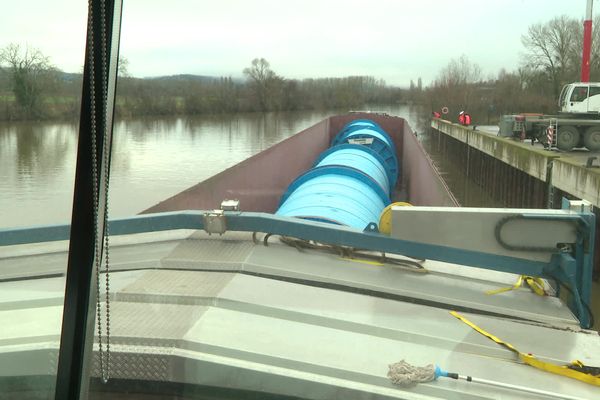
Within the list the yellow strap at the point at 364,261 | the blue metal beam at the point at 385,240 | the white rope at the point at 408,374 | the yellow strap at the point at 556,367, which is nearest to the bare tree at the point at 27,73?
the white rope at the point at 408,374

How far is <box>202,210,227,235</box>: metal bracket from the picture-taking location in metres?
3.12

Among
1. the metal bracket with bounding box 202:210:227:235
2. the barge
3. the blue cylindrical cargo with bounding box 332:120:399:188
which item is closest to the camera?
the barge

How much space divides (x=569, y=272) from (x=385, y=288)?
0.77 m

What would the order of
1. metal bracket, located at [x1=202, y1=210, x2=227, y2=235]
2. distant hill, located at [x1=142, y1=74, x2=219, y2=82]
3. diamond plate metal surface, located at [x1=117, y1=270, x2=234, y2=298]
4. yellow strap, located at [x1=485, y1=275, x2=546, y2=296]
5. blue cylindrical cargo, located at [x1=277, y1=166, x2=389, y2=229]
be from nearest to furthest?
distant hill, located at [x1=142, y1=74, x2=219, y2=82]
diamond plate metal surface, located at [x1=117, y1=270, x2=234, y2=298]
yellow strap, located at [x1=485, y1=275, x2=546, y2=296]
metal bracket, located at [x1=202, y1=210, x2=227, y2=235]
blue cylindrical cargo, located at [x1=277, y1=166, x2=389, y2=229]

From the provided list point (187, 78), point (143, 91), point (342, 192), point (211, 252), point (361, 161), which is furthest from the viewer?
point (361, 161)

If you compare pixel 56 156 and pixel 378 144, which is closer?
pixel 56 156

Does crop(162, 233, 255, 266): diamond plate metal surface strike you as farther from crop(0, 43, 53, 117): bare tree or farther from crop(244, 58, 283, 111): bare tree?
crop(0, 43, 53, 117): bare tree

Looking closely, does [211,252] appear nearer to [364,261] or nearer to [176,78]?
[364,261]

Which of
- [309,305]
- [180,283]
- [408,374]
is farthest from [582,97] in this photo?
[408,374]

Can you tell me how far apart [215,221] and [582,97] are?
14147 millimetres

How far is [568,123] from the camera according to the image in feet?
46.1

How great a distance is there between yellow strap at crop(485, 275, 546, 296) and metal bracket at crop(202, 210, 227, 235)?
4.43 ft

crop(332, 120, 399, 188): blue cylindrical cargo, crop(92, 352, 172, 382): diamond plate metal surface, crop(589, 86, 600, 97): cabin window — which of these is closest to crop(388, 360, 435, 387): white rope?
crop(92, 352, 172, 382): diamond plate metal surface

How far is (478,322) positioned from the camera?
94.6 inches
